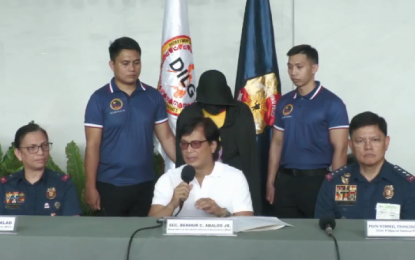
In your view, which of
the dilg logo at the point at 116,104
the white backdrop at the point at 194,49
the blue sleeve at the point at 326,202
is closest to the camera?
the blue sleeve at the point at 326,202

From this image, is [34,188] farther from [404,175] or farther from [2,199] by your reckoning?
[404,175]

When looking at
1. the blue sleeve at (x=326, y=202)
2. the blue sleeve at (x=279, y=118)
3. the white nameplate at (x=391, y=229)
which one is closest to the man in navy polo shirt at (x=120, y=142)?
the blue sleeve at (x=279, y=118)

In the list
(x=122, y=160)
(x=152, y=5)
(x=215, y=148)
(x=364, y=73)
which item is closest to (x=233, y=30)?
(x=152, y=5)

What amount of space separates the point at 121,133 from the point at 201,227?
1563mm

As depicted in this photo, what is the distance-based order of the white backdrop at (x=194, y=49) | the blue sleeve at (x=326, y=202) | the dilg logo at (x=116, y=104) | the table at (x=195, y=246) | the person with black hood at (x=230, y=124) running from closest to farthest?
1. the table at (x=195, y=246)
2. the blue sleeve at (x=326, y=202)
3. the person with black hood at (x=230, y=124)
4. the dilg logo at (x=116, y=104)
5. the white backdrop at (x=194, y=49)

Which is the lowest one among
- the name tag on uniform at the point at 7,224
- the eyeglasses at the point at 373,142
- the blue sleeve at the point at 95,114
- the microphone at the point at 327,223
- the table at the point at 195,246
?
the table at the point at 195,246

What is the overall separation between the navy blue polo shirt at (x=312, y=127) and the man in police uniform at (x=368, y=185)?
75 cm

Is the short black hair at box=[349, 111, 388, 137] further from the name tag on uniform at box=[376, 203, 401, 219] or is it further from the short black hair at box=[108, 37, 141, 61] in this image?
the short black hair at box=[108, 37, 141, 61]

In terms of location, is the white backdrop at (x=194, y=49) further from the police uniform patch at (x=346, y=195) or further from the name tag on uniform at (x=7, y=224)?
the name tag on uniform at (x=7, y=224)

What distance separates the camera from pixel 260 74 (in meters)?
3.98

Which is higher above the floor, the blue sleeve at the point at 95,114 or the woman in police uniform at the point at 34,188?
the blue sleeve at the point at 95,114

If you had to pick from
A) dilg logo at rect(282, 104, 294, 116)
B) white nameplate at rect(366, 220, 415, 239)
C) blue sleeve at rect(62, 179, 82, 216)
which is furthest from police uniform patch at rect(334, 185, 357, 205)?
blue sleeve at rect(62, 179, 82, 216)

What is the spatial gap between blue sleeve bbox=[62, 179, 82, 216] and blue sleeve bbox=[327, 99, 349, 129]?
1.43 m

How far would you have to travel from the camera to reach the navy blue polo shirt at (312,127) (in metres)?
3.38
